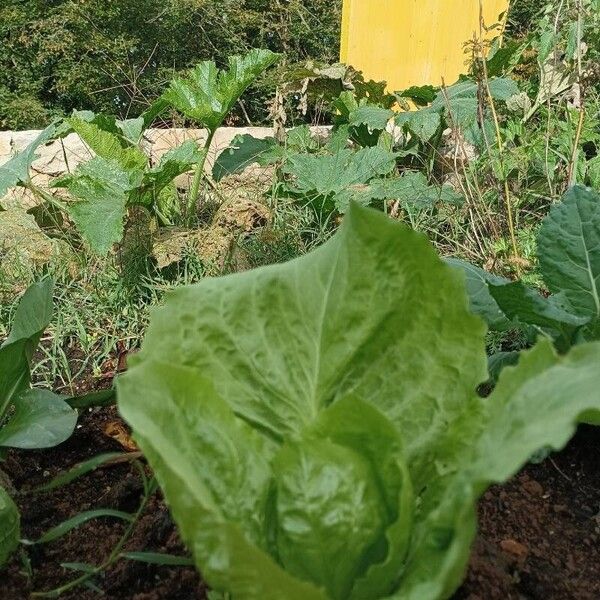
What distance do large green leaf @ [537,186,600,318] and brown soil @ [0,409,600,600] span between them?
0.98ft

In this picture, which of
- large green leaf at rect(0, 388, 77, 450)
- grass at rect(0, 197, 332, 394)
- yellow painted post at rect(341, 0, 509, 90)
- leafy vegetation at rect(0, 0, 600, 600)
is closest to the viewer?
leafy vegetation at rect(0, 0, 600, 600)

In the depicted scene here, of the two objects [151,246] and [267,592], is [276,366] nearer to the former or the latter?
[267,592]

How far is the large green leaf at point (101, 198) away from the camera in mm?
2539

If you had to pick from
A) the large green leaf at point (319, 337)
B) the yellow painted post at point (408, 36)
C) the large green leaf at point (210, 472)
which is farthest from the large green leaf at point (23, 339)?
the yellow painted post at point (408, 36)

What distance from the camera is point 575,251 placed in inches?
71.4

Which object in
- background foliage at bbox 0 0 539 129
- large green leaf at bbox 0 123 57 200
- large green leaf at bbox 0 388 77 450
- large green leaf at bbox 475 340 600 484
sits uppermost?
large green leaf at bbox 475 340 600 484

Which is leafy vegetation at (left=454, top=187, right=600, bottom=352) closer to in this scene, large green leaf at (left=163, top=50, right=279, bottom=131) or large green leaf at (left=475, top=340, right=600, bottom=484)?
large green leaf at (left=475, top=340, right=600, bottom=484)

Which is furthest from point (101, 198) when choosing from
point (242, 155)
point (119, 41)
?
point (119, 41)

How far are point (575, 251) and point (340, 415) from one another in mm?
1121

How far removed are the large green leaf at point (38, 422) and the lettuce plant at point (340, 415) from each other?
1.68 feet

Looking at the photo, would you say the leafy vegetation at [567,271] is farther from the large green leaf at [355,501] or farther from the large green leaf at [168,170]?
the large green leaf at [168,170]

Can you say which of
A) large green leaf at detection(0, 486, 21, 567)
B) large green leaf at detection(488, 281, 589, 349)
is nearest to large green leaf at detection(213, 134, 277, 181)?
large green leaf at detection(488, 281, 589, 349)

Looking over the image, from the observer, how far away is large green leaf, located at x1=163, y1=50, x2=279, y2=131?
3.02m

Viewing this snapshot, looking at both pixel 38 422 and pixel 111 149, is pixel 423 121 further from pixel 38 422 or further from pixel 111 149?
pixel 38 422
